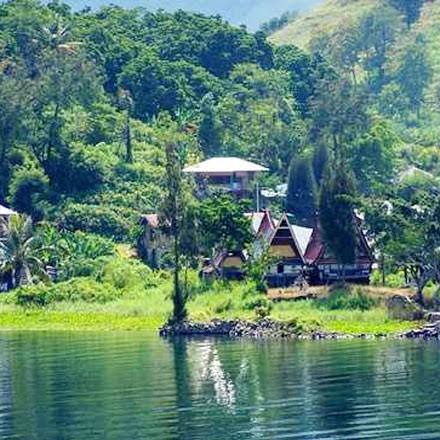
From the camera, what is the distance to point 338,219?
88500 mm

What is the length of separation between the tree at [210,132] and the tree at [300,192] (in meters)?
12.0

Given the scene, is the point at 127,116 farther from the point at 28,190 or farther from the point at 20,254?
the point at 20,254

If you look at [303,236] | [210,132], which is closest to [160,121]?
[210,132]

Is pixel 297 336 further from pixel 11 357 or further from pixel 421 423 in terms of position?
pixel 421 423

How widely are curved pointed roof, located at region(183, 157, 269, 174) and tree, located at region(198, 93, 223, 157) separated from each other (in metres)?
10.1

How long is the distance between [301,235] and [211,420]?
4515 centimetres

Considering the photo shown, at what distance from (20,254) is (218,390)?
3940 centimetres

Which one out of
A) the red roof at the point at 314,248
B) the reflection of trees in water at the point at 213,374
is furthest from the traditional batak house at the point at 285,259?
the reflection of trees in water at the point at 213,374

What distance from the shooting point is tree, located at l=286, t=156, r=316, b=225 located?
119 meters

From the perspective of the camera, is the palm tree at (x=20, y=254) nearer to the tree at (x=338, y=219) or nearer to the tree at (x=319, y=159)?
the tree at (x=338, y=219)

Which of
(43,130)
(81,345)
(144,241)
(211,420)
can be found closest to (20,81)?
(43,130)

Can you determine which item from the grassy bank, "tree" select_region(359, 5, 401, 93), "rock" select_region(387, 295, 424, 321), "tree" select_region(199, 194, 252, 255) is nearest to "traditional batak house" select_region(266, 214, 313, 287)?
"tree" select_region(199, 194, 252, 255)

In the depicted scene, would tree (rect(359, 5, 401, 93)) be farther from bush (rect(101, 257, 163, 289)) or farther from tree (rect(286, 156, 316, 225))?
bush (rect(101, 257, 163, 289))

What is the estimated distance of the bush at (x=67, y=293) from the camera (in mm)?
94125
